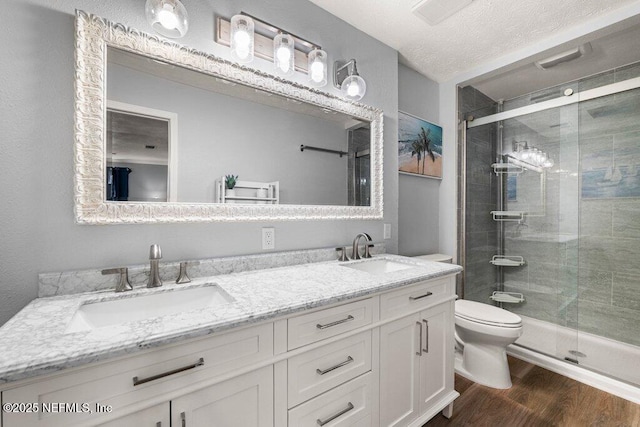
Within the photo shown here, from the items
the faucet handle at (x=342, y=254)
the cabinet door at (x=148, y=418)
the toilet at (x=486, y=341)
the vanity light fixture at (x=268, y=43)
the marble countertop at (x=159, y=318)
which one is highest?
the vanity light fixture at (x=268, y=43)

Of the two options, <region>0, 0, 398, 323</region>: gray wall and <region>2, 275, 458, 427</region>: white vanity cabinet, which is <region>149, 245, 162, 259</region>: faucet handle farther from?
<region>2, 275, 458, 427</region>: white vanity cabinet

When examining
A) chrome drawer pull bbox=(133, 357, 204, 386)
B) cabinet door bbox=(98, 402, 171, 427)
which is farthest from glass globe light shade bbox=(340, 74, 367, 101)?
cabinet door bbox=(98, 402, 171, 427)

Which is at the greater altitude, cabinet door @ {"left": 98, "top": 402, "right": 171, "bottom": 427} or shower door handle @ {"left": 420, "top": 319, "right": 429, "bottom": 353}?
cabinet door @ {"left": 98, "top": 402, "right": 171, "bottom": 427}

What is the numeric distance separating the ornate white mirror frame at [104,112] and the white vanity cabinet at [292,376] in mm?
647

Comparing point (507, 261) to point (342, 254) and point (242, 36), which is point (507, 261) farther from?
point (242, 36)

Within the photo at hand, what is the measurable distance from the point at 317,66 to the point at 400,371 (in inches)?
66.8

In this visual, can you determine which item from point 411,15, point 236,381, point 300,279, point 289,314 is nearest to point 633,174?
point 411,15

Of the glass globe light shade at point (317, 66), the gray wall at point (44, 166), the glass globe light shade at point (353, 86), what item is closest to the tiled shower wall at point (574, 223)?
the glass globe light shade at point (353, 86)

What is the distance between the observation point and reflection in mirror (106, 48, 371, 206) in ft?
3.85

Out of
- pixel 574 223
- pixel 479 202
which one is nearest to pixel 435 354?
pixel 479 202

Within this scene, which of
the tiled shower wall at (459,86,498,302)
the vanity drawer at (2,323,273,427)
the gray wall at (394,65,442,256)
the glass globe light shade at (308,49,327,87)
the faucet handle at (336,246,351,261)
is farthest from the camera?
the tiled shower wall at (459,86,498,302)

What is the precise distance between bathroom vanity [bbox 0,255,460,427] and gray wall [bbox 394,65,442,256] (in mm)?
916

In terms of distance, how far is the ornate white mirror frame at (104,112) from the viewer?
3.37 feet

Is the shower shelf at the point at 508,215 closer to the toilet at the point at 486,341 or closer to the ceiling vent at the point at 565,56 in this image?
the toilet at the point at 486,341
